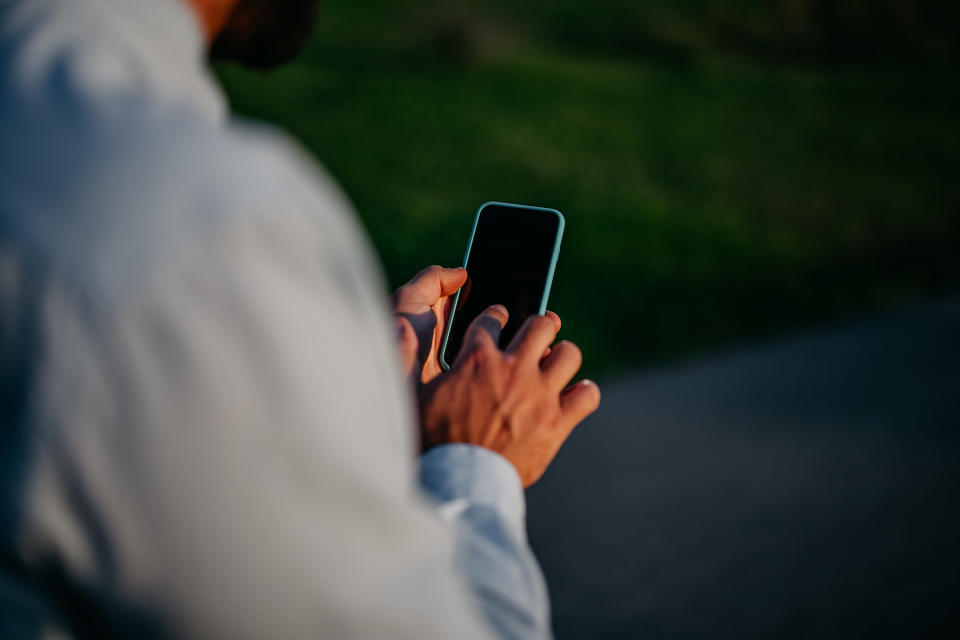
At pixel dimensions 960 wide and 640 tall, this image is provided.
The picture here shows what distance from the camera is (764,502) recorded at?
393cm

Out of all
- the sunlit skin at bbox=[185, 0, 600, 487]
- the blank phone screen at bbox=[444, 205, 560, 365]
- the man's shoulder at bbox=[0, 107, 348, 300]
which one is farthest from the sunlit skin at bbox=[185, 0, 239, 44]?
the blank phone screen at bbox=[444, 205, 560, 365]

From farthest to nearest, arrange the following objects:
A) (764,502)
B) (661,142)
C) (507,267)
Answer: (661,142) < (764,502) < (507,267)

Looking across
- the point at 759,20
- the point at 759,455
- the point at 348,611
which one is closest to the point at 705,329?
the point at 759,455

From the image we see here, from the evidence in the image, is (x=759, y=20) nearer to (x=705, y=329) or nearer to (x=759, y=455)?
(x=705, y=329)

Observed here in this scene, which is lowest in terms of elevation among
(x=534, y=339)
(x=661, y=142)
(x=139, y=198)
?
(x=661, y=142)

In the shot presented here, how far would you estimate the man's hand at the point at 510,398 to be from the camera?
1061 millimetres

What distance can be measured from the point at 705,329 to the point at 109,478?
572 cm

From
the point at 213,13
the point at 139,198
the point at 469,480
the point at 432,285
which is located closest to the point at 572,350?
the point at 469,480

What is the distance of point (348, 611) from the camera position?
0.61 meters

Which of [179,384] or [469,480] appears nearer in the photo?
[179,384]

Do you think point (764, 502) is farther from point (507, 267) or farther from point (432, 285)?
point (432, 285)

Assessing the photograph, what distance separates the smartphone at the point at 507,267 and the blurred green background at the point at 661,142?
12.0 feet

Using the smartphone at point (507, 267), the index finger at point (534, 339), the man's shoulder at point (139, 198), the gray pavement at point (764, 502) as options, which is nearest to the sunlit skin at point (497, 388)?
the index finger at point (534, 339)

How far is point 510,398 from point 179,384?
0.57 metres
